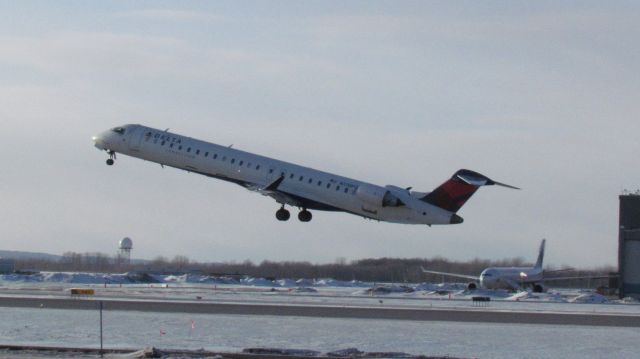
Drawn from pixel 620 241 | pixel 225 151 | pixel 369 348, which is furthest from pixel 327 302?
pixel 620 241

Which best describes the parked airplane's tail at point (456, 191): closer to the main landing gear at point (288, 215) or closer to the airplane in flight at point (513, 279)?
the main landing gear at point (288, 215)

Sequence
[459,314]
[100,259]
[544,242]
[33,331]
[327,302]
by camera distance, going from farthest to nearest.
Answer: [100,259] → [544,242] → [327,302] → [459,314] → [33,331]

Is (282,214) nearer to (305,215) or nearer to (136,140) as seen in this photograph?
(305,215)

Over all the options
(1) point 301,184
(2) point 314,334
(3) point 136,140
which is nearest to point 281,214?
(1) point 301,184

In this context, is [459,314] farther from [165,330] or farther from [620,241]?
[620,241]

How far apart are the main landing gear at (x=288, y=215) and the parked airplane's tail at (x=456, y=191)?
7569 mm

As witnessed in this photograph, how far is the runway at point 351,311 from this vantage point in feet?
147

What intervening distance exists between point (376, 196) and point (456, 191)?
191 inches

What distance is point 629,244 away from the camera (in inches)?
3536

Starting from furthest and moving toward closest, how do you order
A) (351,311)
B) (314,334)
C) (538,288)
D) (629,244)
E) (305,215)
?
(538,288), (629,244), (305,215), (351,311), (314,334)

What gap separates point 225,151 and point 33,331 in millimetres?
29885

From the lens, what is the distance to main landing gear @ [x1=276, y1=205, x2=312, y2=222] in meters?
66.9

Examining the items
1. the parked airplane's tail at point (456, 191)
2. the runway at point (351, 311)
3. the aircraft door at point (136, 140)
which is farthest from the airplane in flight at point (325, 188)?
the runway at point (351, 311)

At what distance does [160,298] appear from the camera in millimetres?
56375
